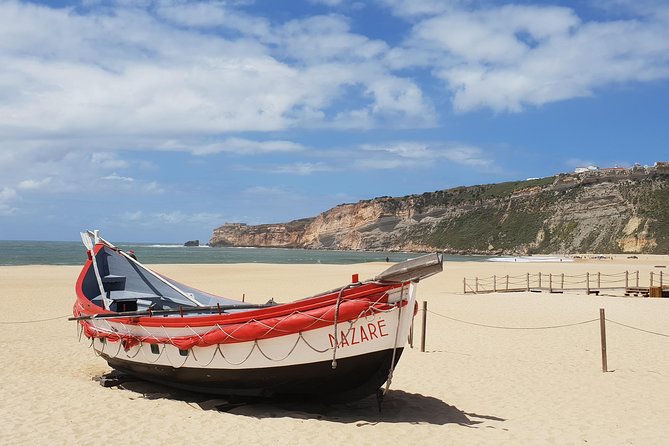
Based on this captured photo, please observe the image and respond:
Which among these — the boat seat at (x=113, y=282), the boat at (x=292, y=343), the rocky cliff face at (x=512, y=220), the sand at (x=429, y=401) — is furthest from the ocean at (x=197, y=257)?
the boat at (x=292, y=343)

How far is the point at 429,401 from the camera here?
840cm

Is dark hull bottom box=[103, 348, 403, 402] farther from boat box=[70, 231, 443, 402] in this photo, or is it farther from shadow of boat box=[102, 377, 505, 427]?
shadow of boat box=[102, 377, 505, 427]

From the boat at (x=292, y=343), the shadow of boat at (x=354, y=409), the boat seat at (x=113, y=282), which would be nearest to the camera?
the boat at (x=292, y=343)

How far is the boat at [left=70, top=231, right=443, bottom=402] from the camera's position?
22.9 feet

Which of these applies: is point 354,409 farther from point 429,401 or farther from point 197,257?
point 197,257

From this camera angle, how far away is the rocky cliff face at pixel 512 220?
8031 centimetres

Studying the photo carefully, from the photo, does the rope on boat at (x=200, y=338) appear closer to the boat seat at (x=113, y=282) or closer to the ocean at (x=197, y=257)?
the boat seat at (x=113, y=282)

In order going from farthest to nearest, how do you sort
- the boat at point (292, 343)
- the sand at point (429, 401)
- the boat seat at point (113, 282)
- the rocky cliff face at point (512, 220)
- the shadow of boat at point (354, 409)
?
the rocky cliff face at point (512, 220), the boat seat at point (113, 282), the shadow of boat at point (354, 409), the boat at point (292, 343), the sand at point (429, 401)

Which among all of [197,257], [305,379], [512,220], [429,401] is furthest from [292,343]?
[512,220]

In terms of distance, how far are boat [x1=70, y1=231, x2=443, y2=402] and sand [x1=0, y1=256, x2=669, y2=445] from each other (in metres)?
0.39

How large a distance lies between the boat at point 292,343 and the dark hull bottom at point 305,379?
0.5 inches

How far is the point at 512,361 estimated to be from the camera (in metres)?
11.2

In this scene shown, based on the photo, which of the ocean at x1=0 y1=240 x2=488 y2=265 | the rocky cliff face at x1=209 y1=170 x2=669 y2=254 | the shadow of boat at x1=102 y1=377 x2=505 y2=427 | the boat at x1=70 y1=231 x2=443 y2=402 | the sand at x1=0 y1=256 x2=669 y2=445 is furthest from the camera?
the rocky cliff face at x1=209 y1=170 x2=669 y2=254

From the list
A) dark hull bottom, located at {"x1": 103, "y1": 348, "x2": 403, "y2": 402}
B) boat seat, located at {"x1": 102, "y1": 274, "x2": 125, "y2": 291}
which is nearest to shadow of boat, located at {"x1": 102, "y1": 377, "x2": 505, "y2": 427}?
dark hull bottom, located at {"x1": 103, "y1": 348, "x2": 403, "y2": 402}
